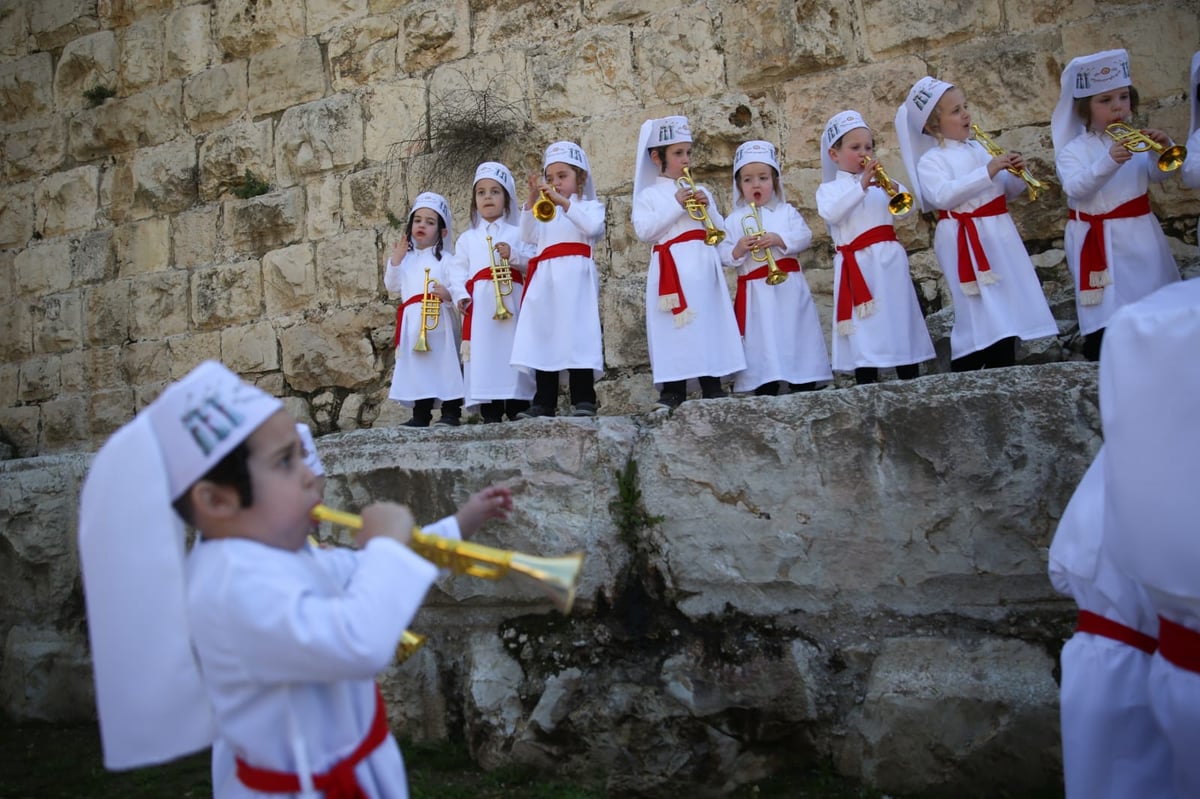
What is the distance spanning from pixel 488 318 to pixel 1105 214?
10.7ft

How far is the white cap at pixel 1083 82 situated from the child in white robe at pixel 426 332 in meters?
3.44

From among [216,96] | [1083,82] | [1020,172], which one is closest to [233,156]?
[216,96]

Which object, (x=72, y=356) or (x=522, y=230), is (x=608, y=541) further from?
(x=72, y=356)

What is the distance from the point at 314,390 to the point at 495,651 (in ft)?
13.8

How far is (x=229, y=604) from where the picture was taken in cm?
190

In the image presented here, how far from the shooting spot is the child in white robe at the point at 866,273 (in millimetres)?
5004

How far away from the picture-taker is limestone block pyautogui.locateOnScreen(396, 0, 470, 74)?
729cm

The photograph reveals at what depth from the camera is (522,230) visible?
18.7 feet

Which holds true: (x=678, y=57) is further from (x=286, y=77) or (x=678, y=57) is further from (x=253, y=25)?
(x=253, y=25)

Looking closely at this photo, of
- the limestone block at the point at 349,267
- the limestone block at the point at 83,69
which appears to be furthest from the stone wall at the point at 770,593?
the limestone block at the point at 83,69

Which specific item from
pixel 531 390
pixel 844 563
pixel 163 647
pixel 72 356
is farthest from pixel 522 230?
pixel 72 356

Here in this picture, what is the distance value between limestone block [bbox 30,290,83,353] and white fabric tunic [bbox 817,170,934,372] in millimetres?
6303

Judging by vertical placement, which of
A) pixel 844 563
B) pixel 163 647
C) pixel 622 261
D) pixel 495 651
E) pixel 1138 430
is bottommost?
pixel 495 651

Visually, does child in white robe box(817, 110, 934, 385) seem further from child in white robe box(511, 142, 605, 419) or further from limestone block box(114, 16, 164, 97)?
limestone block box(114, 16, 164, 97)
